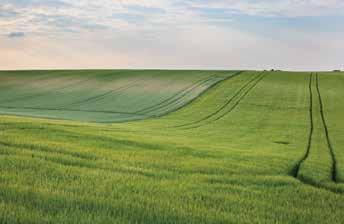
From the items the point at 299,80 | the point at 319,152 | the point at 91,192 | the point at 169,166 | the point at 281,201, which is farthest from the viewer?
the point at 299,80

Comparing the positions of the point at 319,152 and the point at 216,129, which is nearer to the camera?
the point at 319,152

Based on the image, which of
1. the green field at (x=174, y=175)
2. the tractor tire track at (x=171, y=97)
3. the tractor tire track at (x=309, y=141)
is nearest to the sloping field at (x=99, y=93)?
the tractor tire track at (x=171, y=97)

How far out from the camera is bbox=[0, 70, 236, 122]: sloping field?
46562 mm

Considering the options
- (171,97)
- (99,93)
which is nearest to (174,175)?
(171,97)

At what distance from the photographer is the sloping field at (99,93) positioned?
46.6m

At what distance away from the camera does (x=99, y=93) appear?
61.6 m

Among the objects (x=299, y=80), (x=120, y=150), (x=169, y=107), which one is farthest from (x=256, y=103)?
(x=120, y=150)

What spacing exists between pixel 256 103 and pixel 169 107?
9751 mm

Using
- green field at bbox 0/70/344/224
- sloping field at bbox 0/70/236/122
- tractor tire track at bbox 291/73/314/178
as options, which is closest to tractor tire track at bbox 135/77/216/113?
sloping field at bbox 0/70/236/122

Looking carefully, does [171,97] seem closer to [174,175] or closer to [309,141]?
[309,141]

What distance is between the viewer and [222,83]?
219 ft

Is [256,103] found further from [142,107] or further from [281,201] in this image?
[281,201]

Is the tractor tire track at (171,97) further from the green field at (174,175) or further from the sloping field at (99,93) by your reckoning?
the green field at (174,175)

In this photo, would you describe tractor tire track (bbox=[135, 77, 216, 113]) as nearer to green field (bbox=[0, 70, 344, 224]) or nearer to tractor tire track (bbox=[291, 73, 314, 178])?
green field (bbox=[0, 70, 344, 224])
